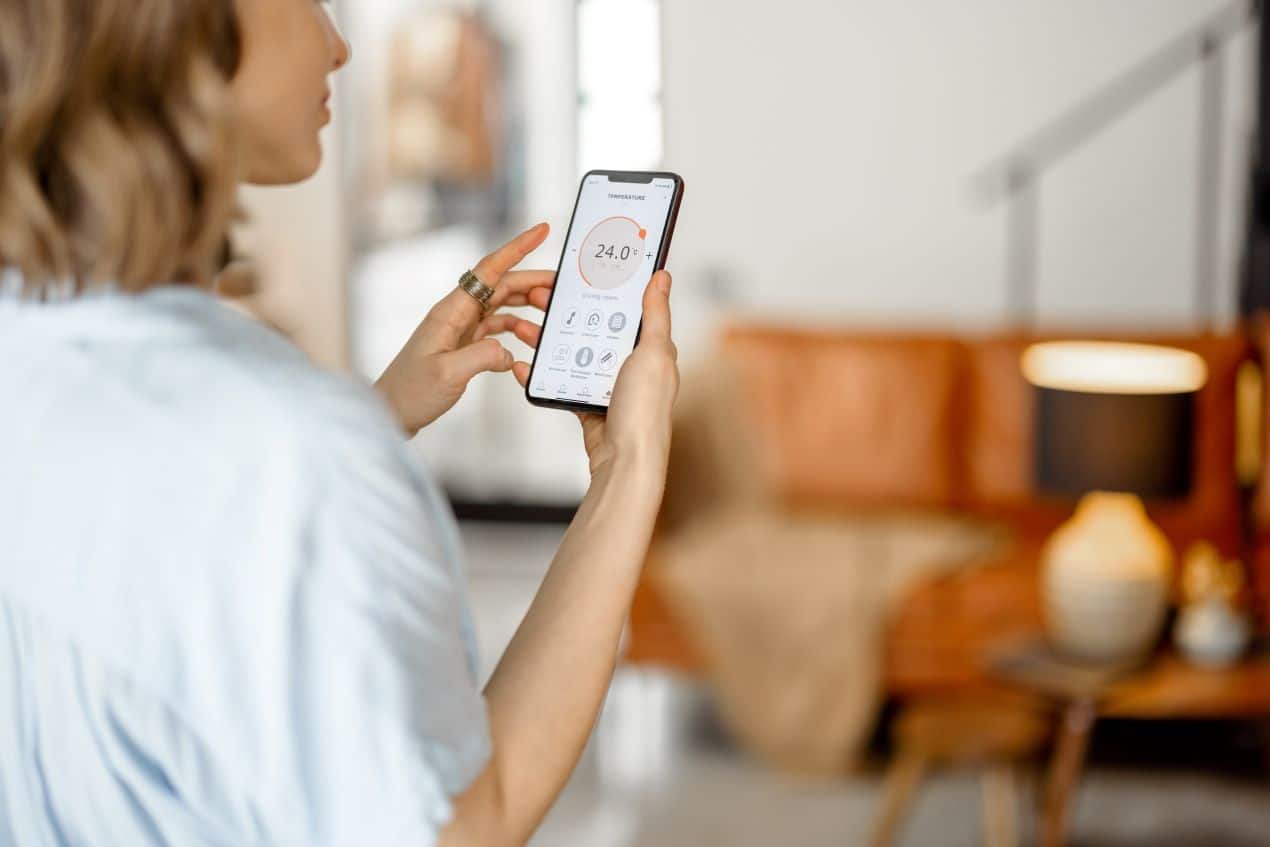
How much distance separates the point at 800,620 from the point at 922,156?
2.12 meters

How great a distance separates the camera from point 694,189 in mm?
4941

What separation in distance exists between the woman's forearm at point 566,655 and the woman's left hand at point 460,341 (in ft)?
0.48

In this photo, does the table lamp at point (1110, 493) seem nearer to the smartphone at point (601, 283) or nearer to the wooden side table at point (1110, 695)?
the wooden side table at point (1110, 695)

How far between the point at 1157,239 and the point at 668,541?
6.76 ft

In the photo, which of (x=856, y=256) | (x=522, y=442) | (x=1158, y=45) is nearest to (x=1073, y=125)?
(x=1158, y=45)

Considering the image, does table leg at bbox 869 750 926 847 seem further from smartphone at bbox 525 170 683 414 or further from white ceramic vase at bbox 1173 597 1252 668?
smartphone at bbox 525 170 683 414

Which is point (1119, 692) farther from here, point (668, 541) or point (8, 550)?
point (8, 550)

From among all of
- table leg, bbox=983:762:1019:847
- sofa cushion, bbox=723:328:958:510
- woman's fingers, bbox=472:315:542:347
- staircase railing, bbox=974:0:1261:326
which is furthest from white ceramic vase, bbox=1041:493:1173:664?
staircase railing, bbox=974:0:1261:326

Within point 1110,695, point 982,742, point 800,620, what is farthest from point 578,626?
point 800,620

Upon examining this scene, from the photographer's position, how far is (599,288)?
0.91 metres

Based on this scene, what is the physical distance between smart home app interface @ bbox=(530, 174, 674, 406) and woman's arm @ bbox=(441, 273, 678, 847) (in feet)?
0.29

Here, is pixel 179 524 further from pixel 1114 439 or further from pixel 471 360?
pixel 1114 439

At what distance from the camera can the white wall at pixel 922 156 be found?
4668 mm

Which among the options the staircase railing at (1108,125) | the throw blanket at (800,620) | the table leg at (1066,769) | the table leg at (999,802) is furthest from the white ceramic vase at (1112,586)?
the staircase railing at (1108,125)
